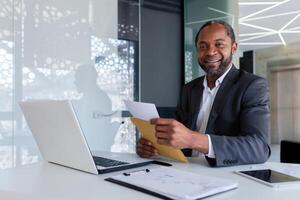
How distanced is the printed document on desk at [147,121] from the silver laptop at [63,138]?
0.08m

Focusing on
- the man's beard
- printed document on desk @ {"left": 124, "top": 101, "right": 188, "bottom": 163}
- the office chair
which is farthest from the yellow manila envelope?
the office chair

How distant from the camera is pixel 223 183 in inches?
34.4

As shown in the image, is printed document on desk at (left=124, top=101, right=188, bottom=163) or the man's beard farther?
the man's beard

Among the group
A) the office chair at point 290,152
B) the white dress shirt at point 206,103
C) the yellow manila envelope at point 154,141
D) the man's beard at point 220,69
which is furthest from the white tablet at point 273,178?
the office chair at point 290,152

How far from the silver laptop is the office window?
143 cm

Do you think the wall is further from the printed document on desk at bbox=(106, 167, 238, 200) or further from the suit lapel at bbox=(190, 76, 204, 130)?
the printed document on desk at bbox=(106, 167, 238, 200)

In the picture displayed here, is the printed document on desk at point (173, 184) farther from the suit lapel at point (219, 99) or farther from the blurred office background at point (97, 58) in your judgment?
the blurred office background at point (97, 58)

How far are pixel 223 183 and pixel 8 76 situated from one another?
217 cm

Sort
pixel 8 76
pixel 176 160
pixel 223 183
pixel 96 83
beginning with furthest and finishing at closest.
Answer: pixel 96 83, pixel 8 76, pixel 176 160, pixel 223 183

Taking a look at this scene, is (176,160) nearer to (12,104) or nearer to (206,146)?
(206,146)

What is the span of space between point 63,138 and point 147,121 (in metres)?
0.29

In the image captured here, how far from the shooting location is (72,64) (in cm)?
295

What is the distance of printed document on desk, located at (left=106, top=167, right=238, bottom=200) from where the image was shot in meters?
0.79

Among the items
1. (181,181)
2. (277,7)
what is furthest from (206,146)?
(277,7)
